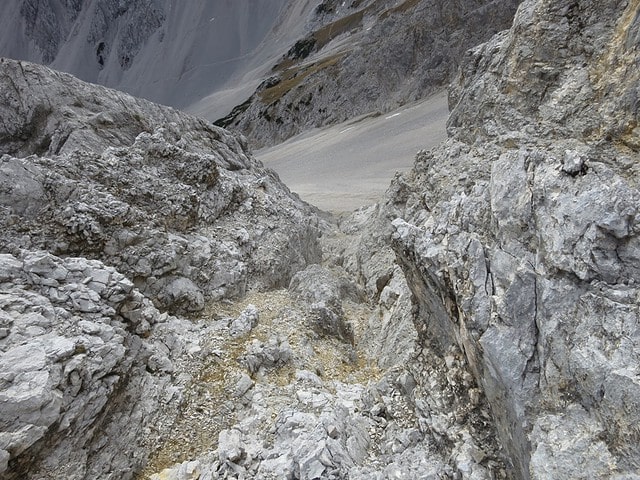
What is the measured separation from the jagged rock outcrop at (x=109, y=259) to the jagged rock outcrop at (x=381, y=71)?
48292 mm

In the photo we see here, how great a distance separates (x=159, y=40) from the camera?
15550cm

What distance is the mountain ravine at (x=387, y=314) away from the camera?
539 centimetres

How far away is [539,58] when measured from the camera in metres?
11.8

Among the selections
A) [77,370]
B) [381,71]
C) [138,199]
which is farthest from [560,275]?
[381,71]

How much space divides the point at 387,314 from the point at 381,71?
216 ft

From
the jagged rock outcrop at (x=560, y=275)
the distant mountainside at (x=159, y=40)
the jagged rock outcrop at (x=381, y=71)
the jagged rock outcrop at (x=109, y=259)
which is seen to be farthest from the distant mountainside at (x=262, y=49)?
the jagged rock outcrop at (x=560, y=275)

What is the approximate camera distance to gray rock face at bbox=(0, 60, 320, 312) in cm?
1348

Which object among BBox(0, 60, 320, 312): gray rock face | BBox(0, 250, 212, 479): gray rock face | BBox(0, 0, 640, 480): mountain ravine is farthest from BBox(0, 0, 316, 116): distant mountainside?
BBox(0, 250, 212, 479): gray rock face

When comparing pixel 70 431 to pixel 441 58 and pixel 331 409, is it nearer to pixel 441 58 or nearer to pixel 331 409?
pixel 331 409

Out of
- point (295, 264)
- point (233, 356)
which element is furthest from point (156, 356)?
point (295, 264)

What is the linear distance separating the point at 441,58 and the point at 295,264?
57412mm

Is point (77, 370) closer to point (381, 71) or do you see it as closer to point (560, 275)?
point (560, 275)

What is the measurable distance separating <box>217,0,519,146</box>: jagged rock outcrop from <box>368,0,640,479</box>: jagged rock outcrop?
185 ft

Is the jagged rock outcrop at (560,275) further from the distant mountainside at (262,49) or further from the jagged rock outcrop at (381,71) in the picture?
the distant mountainside at (262,49)
